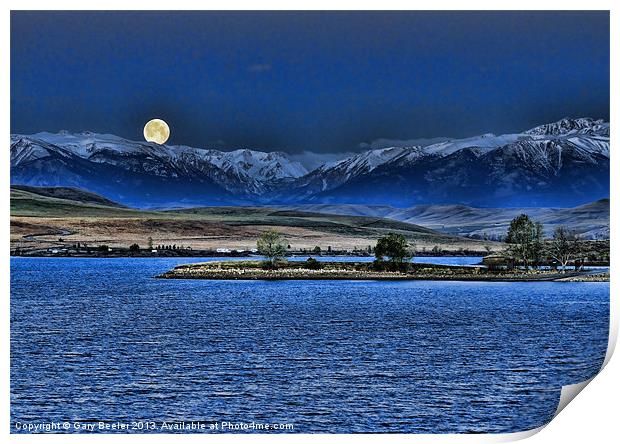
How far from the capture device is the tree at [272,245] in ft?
114

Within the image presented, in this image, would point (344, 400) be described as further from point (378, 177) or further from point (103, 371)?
point (378, 177)

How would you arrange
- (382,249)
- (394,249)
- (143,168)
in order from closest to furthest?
(143,168) → (394,249) → (382,249)

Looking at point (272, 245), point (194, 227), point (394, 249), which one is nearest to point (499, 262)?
point (394, 249)

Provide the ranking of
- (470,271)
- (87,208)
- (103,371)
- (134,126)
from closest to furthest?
(103,371) < (134,126) < (87,208) < (470,271)

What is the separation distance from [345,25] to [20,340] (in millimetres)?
12739

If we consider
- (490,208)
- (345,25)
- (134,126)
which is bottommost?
(490,208)

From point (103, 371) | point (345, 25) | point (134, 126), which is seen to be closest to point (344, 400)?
point (103, 371)

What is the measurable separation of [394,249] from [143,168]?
10396mm

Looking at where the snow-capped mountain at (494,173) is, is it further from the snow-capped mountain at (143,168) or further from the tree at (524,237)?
the snow-capped mountain at (143,168)

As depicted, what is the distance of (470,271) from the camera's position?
3625 centimetres

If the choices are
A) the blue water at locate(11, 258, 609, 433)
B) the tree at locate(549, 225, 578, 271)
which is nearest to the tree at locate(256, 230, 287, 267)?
the blue water at locate(11, 258, 609, 433)

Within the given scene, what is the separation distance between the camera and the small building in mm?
35531

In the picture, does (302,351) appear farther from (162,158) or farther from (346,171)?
(346,171)

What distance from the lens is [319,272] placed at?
36688 millimetres
